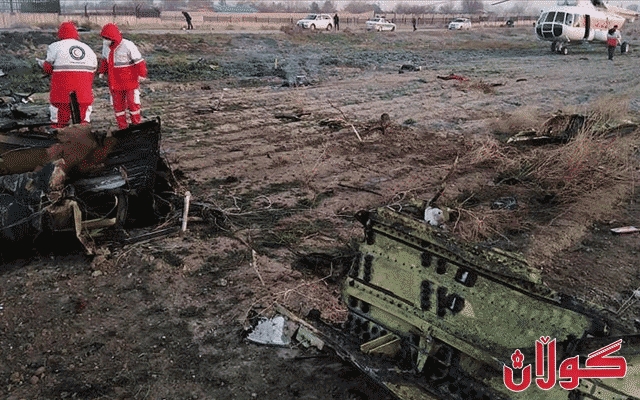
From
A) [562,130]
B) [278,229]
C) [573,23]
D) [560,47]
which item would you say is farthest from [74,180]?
[560,47]

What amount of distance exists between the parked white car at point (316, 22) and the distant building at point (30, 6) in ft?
48.5

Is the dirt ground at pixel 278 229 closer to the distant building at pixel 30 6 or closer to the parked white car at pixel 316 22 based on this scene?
the distant building at pixel 30 6

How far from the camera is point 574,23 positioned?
25.0 meters

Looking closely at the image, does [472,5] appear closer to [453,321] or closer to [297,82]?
[297,82]

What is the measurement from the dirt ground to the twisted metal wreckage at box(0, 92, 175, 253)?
0.34 m

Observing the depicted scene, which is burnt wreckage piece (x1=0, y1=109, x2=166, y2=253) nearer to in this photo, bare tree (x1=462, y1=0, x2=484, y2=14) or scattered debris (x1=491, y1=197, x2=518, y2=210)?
scattered debris (x1=491, y1=197, x2=518, y2=210)

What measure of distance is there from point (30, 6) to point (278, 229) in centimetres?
3319

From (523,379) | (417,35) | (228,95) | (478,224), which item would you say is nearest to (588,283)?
(478,224)

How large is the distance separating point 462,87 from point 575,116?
658 cm

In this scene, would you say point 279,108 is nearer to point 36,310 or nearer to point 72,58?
point 72,58

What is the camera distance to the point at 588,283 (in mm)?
4840

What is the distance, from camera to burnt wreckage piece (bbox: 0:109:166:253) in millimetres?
4223

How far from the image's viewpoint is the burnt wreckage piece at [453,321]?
2.38m

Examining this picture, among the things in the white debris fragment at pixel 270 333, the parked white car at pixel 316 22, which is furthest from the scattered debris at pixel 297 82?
the parked white car at pixel 316 22
